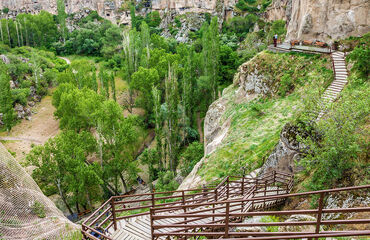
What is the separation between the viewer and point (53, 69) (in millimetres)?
44688

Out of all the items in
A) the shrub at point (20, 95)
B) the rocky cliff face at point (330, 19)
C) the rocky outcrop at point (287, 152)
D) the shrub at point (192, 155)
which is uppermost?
the rocky cliff face at point (330, 19)

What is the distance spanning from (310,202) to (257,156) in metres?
6.12

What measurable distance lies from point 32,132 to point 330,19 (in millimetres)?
Result: 34415

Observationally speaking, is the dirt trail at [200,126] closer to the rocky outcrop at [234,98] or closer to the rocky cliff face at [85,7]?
the rocky outcrop at [234,98]

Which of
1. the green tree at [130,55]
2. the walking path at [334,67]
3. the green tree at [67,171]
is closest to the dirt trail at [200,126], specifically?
the green tree at [130,55]

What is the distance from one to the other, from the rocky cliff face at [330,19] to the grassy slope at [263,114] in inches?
→ 93.0

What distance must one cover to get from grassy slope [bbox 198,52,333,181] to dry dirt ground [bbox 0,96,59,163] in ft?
72.9

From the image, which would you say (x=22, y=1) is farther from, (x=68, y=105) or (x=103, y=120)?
(x=103, y=120)

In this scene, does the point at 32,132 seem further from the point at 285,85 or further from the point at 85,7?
the point at 85,7

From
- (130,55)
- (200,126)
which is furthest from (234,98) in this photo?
(130,55)

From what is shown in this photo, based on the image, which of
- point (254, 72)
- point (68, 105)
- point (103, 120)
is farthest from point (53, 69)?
point (254, 72)

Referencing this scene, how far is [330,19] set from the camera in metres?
20.0

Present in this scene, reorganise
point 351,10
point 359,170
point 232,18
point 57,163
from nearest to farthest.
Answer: point 359,170 → point 351,10 → point 57,163 → point 232,18

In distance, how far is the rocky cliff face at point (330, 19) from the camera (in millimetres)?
18650
